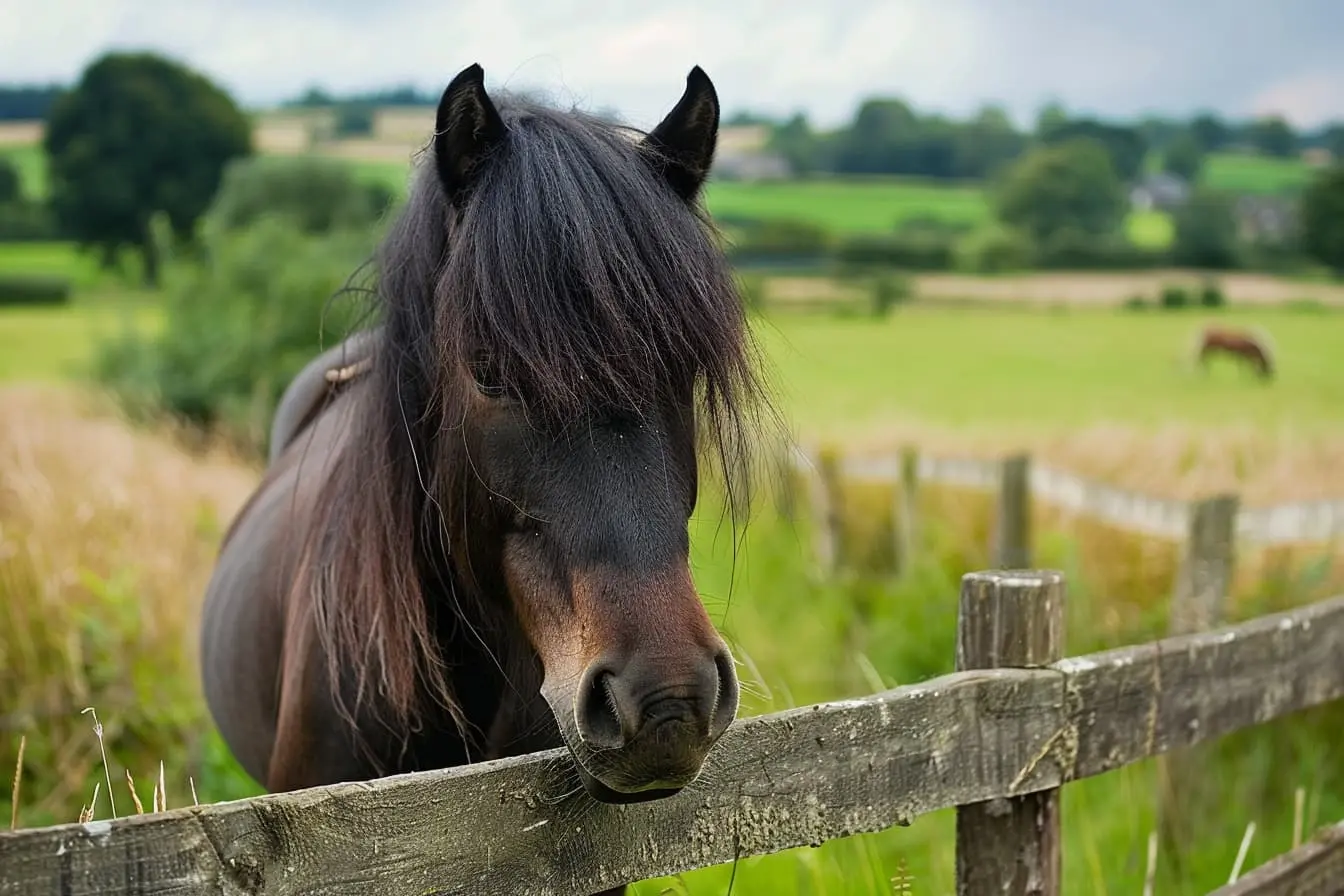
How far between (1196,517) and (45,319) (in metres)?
17.2

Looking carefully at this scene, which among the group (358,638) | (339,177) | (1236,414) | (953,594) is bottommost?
(953,594)

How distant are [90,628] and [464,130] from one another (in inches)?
177

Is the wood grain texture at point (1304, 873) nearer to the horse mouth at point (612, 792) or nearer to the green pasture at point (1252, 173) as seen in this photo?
the horse mouth at point (612, 792)

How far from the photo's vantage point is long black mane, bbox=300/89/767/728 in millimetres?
1912

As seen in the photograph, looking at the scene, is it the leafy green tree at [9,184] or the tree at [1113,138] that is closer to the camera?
the leafy green tree at [9,184]

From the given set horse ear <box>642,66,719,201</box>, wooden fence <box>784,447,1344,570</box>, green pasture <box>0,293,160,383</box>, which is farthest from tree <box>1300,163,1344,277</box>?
green pasture <box>0,293,160,383</box>

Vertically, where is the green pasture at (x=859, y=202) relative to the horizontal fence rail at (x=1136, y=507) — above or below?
above

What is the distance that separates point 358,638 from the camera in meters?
2.39

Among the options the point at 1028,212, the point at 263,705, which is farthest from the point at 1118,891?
the point at 1028,212

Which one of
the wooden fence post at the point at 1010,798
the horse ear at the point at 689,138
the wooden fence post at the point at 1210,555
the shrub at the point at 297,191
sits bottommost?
the wooden fence post at the point at 1210,555

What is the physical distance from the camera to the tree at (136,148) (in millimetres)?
20219

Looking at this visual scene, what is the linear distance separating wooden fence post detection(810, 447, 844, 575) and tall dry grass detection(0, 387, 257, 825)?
235 inches

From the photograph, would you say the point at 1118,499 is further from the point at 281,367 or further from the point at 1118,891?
the point at 281,367

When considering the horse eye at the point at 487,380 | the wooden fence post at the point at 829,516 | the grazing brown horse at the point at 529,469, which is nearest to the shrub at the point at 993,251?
the wooden fence post at the point at 829,516
